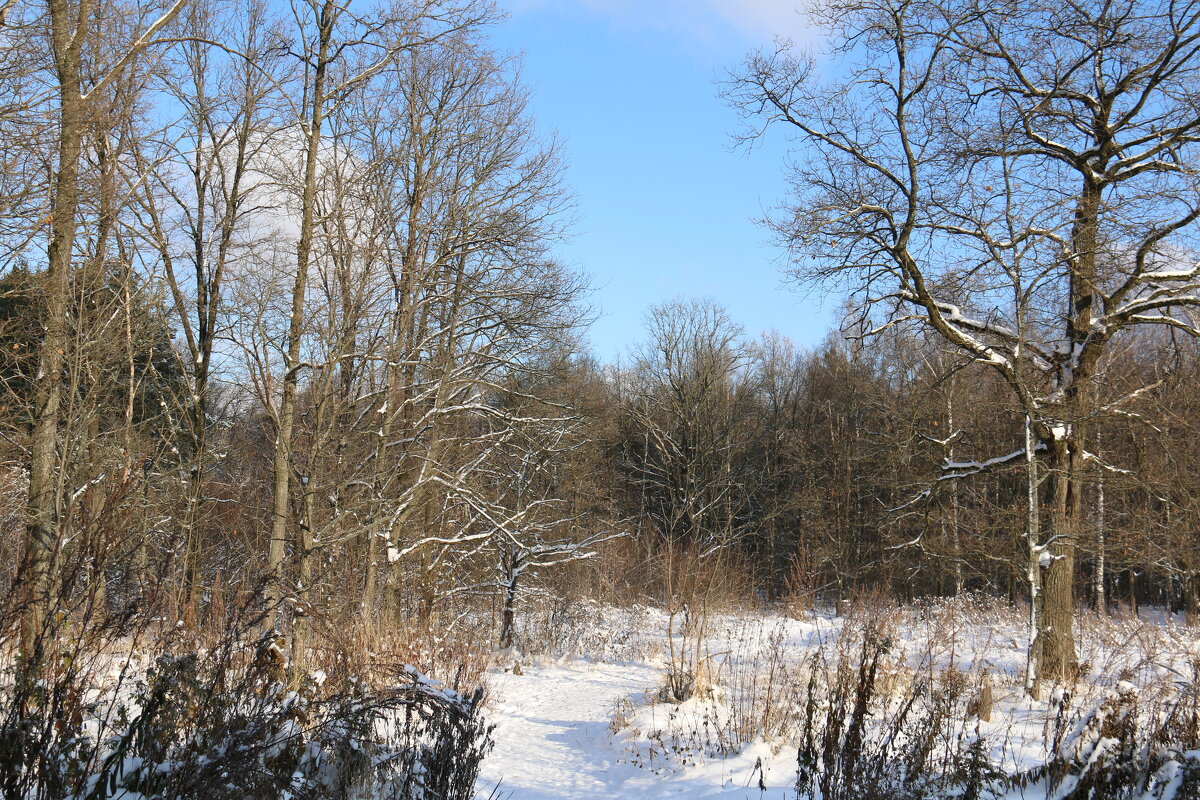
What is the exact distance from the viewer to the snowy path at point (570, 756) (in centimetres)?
595

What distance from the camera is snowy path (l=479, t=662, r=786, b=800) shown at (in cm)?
595

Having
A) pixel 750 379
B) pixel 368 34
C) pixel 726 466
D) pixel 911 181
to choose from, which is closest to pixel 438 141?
pixel 368 34

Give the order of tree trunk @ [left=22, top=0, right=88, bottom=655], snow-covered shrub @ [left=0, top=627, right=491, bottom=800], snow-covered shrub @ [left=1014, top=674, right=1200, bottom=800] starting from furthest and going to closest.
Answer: tree trunk @ [left=22, top=0, right=88, bottom=655]
snow-covered shrub @ [left=1014, top=674, right=1200, bottom=800]
snow-covered shrub @ [left=0, top=627, right=491, bottom=800]

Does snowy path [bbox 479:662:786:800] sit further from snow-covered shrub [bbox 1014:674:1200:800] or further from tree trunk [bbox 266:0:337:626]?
tree trunk [bbox 266:0:337:626]

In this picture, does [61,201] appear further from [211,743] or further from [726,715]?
[726,715]

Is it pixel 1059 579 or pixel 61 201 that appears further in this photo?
pixel 1059 579

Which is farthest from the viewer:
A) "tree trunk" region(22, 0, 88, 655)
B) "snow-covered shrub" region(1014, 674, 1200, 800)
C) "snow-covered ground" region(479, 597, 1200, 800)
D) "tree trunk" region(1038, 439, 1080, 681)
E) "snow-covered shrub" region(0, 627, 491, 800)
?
"tree trunk" region(1038, 439, 1080, 681)

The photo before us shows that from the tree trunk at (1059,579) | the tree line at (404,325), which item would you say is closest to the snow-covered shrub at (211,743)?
the tree line at (404,325)

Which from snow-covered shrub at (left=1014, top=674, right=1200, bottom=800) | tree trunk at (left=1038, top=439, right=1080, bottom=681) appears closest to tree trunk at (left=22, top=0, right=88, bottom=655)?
snow-covered shrub at (left=1014, top=674, right=1200, bottom=800)

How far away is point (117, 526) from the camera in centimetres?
382

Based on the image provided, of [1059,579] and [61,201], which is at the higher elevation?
[61,201]

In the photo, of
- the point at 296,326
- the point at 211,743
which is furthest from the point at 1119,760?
the point at 296,326

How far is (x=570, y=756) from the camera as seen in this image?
7.19 m

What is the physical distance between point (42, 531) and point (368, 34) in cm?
550
